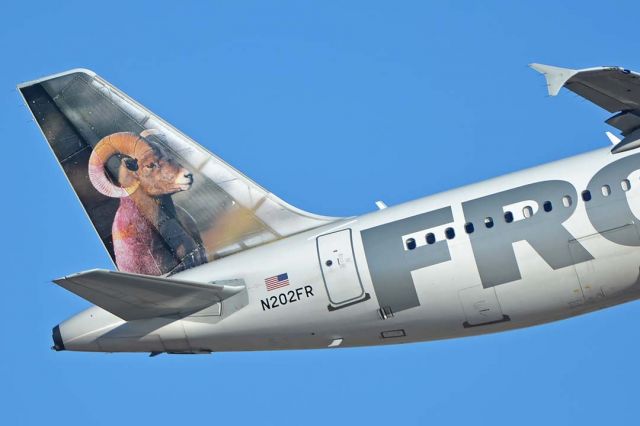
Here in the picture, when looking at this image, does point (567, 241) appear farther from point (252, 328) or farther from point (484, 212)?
point (252, 328)

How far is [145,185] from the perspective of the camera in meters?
46.1

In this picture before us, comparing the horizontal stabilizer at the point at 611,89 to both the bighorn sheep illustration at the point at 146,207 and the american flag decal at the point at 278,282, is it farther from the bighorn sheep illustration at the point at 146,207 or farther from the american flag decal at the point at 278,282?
the bighorn sheep illustration at the point at 146,207

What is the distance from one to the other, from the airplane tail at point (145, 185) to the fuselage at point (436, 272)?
1374 mm

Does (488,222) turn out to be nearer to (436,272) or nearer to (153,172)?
(436,272)

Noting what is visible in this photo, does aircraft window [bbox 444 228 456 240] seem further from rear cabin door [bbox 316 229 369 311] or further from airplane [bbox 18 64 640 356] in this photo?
rear cabin door [bbox 316 229 369 311]

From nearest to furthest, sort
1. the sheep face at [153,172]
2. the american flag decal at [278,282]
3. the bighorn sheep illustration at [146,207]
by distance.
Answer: the american flag decal at [278,282] → the bighorn sheep illustration at [146,207] → the sheep face at [153,172]

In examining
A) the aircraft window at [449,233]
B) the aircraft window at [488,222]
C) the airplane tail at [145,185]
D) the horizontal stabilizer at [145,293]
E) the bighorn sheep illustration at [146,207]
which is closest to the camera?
the horizontal stabilizer at [145,293]

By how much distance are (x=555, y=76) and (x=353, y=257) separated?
332 inches

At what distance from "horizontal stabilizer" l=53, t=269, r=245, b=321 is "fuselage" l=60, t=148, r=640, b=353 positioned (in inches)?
13.2

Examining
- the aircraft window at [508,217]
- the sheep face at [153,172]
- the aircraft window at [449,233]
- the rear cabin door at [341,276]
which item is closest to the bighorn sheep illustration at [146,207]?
the sheep face at [153,172]

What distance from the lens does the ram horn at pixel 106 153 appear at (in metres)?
→ 46.2

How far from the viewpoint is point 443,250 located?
41844mm

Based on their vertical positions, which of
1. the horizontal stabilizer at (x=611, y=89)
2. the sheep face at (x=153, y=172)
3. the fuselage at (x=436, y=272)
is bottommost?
the fuselage at (x=436, y=272)

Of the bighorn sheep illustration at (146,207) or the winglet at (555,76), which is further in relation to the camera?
the bighorn sheep illustration at (146,207)
